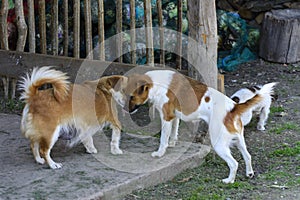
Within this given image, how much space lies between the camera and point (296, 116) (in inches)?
277

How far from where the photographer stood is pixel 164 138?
5.45 metres

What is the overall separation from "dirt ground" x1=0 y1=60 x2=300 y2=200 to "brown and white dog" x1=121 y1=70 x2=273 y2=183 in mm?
179

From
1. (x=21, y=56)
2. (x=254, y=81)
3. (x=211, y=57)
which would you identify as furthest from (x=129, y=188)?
(x=254, y=81)

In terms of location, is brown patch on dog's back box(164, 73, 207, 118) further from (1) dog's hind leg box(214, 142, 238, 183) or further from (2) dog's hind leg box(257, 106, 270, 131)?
(2) dog's hind leg box(257, 106, 270, 131)

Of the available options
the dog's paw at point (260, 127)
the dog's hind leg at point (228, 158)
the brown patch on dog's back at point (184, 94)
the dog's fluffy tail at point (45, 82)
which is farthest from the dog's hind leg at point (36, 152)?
the dog's paw at point (260, 127)

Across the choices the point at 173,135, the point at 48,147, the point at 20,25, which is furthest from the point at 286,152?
the point at 20,25

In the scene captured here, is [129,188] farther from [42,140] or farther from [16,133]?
[16,133]

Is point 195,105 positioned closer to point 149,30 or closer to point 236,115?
point 236,115

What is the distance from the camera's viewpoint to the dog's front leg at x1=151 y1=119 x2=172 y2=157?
5.40 meters

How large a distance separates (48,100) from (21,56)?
84.0 inches

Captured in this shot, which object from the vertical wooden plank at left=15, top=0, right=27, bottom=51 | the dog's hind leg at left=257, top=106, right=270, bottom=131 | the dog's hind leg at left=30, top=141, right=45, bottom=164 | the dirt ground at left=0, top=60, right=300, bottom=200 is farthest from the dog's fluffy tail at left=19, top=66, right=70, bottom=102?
the dog's hind leg at left=257, top=106, right=270, bottom=131

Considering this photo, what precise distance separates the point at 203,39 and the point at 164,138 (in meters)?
1.07

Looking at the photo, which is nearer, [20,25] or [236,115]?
[236,115]

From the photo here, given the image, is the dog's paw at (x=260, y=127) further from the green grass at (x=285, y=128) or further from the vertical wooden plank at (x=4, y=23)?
the vertical wooden plank at (x=4, y=23)
